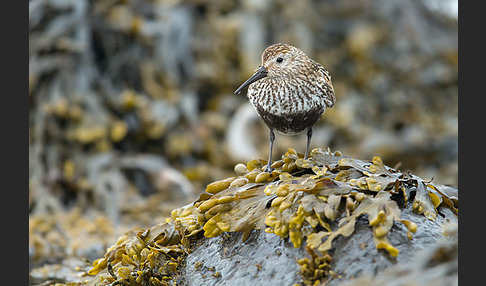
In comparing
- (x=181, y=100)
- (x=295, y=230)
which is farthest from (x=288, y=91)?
(x=181, y=100)

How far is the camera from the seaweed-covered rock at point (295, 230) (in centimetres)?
255

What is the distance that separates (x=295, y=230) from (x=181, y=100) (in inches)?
184

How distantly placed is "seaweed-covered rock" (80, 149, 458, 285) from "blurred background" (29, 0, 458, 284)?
1972 mm

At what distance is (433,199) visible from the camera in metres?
2.93

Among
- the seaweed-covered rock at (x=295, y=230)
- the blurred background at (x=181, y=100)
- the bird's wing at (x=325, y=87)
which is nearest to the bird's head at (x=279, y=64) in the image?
the bird's wing at (x=325, y=87)

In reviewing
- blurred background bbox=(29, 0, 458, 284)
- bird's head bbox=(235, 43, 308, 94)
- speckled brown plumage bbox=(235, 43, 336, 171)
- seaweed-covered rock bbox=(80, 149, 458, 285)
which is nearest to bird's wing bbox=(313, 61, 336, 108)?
speckled brown plumage bbox=(235, 43, 336, 171)

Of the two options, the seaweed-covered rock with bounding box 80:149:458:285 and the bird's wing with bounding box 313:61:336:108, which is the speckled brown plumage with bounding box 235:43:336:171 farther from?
the seaweed-covered rock with bounding box 80:149:458:285

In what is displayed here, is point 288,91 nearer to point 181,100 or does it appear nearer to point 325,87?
point 325,87

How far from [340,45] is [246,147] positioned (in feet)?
8.46

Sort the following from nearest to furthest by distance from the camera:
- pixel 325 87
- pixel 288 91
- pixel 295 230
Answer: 1. pixel 295 230
2. pixel 288 91
3. pixel 325 87

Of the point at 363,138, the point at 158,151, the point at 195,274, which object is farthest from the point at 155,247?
the point at 363,138

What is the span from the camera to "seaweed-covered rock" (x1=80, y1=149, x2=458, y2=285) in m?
2.55

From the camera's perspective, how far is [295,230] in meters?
2.71

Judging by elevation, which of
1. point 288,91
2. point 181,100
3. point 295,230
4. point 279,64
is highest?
point 181,100
